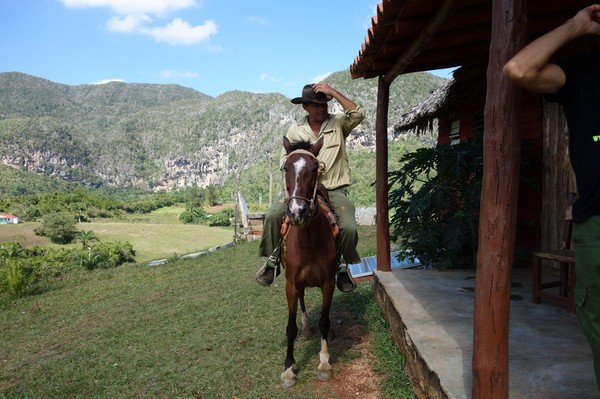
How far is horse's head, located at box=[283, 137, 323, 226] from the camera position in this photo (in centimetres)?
328

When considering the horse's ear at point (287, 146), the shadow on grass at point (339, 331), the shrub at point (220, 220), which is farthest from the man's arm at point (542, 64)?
the shrub at point (220, 220)

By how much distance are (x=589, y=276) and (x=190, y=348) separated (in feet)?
16.1

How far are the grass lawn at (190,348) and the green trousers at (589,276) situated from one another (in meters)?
2.19

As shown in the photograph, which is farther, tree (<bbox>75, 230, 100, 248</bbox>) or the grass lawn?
tree (<bbox>75, 230, 100, 248</bbox>)

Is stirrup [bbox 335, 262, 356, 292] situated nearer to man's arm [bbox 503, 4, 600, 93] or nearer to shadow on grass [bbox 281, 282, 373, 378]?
shadow on grass [bbox 281, 282, 373, 378]

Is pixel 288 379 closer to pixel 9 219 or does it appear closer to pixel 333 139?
pixel 333 139

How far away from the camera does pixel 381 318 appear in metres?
5.51

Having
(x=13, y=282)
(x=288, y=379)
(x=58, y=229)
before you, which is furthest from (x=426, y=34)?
(x=58, y=229)

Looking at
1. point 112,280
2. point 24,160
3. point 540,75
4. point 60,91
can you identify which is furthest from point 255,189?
point 60,91

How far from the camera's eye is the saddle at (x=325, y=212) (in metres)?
4.14

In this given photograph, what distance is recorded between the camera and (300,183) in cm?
347

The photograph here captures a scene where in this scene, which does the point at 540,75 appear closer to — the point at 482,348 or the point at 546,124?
the point at 482,348

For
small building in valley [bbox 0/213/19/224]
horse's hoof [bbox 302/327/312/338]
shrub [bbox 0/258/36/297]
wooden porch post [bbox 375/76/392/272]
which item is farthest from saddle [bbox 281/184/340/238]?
small building in valley [bbox 0/213/19/224]

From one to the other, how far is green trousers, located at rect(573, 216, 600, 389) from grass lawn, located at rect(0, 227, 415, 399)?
2185 mm
